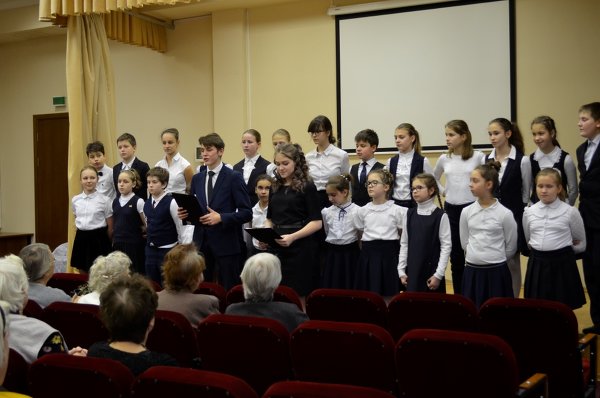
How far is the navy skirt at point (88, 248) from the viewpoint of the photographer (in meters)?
5.82

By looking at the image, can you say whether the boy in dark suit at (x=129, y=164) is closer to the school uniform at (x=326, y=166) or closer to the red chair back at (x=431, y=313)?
the school uniform at (x=326, y=166)

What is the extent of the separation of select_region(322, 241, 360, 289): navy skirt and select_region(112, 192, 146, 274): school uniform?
1672 millimetres

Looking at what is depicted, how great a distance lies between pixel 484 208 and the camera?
14.3 ft

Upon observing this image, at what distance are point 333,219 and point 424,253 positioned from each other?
777mm

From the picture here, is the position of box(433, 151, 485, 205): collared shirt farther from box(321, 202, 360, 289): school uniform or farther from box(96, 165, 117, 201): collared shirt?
box(96, 165, 117, 201): collared shirt

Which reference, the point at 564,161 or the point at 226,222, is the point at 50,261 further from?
the point at 564,161

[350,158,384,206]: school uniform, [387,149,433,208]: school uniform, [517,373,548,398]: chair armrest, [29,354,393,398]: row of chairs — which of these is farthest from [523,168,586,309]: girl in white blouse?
[29,354,393,398]: row of chairs

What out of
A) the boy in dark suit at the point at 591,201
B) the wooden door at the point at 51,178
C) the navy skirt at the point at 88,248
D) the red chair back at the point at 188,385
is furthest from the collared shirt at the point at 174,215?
the wooden door at the point at 51,178

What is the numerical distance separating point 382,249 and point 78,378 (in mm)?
2992

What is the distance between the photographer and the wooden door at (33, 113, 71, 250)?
1004 cm

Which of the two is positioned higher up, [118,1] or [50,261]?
[118,1]

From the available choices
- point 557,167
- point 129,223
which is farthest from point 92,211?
point 557,167

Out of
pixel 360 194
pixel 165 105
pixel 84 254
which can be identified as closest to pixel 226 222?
pixel 360 194

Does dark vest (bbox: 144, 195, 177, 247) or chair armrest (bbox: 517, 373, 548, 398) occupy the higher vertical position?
dark vest (bbox: 144, 195, 177, 247)
